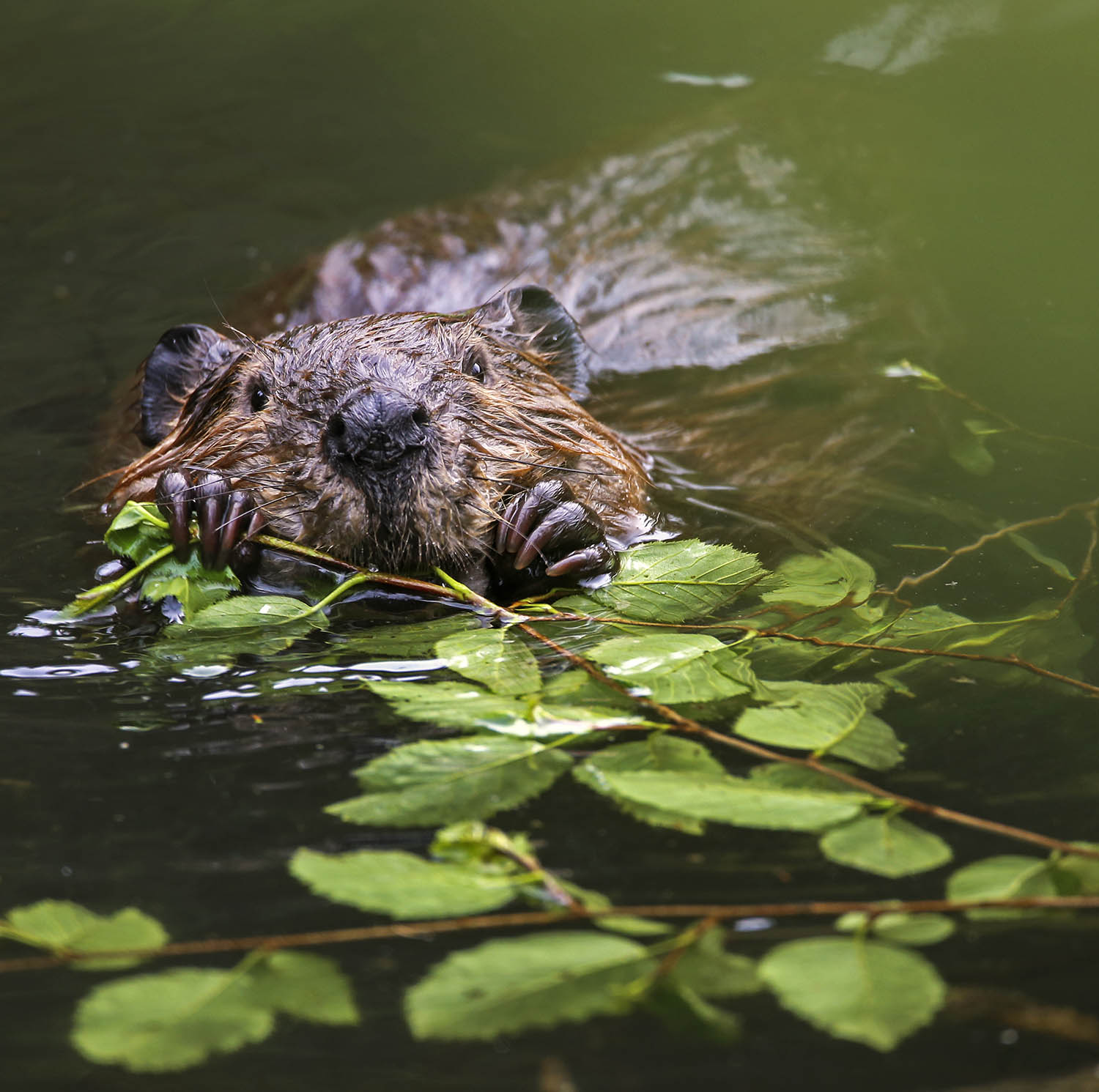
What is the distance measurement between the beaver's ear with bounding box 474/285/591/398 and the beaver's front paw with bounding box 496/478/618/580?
2.79 ft

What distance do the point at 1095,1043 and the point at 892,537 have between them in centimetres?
188

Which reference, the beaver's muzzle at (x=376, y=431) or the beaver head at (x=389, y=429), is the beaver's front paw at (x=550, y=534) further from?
the beaver's muzzle at (x=376, y=431)

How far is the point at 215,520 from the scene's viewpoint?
2586 millimetres

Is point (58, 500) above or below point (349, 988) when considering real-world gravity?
above

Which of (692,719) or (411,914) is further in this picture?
(692,719)

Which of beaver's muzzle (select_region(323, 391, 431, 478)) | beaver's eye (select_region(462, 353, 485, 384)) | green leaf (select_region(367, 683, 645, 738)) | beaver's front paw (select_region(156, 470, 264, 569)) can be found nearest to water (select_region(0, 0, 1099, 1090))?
green leaf (select_region(367, 683, 645, 738))

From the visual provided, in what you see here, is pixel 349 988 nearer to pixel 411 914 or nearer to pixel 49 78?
pixel 411 914

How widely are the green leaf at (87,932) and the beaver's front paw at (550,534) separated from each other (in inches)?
49.3

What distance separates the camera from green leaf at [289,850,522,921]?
143cm

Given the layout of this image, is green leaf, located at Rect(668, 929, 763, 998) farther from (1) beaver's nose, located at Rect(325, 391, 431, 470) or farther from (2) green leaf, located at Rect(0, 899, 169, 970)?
(1) beaver's nose, located at Rect(325, 391, 431, 470)

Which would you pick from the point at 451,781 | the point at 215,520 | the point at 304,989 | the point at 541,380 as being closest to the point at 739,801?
the point at 451,781

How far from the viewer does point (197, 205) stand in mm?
6145

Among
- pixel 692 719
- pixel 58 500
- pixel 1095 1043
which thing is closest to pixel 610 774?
pixel 692 719

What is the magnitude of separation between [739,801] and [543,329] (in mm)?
2192
